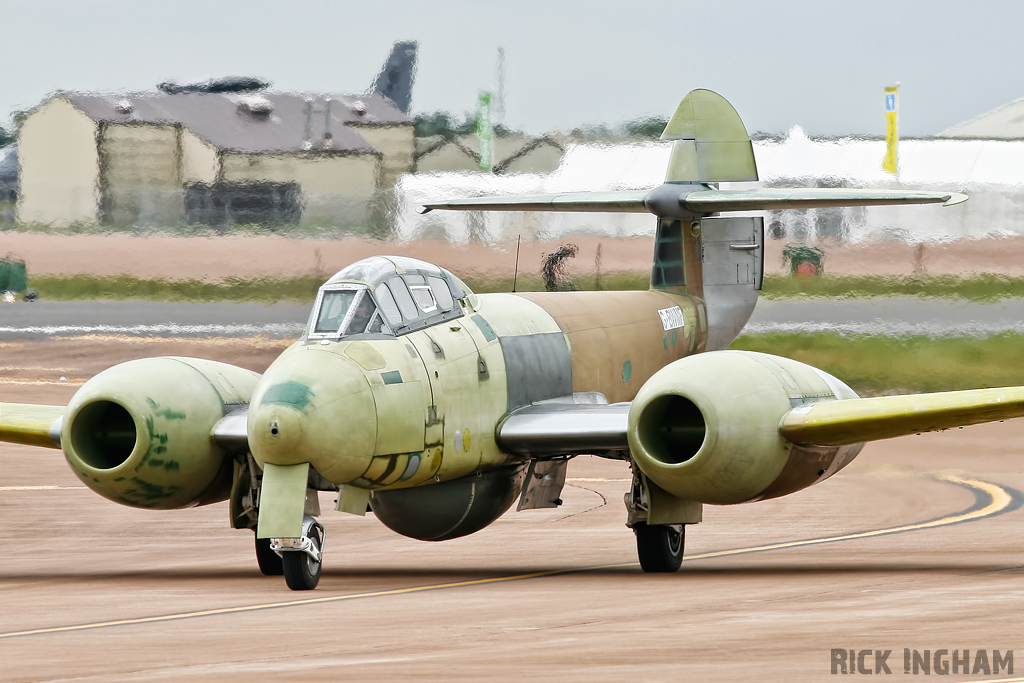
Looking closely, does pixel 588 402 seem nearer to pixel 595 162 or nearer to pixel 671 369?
pixel 671 369

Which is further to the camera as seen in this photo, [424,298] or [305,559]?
[424,298]

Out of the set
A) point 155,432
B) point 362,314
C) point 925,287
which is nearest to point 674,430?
point 362,314

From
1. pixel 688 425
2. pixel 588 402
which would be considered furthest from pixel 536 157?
pixel 688 425

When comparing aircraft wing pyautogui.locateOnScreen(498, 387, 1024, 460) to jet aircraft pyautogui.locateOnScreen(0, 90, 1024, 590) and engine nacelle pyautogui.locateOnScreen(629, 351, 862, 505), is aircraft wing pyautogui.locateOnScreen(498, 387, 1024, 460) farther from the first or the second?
engine nacelle pyautogui.locateOnScreen(629, 351, 862, 505)

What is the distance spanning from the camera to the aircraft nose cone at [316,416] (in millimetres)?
12805

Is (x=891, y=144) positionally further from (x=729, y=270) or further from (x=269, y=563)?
(x=269, y=563)

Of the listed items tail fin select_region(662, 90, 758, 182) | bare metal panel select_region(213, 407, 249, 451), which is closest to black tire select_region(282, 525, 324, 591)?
bare metal panel select_region(213, 407, 249, 451)

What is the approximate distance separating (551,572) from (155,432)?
11.7 ft

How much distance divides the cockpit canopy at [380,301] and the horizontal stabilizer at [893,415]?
311 cm

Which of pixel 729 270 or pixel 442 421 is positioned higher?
pixel 729 270

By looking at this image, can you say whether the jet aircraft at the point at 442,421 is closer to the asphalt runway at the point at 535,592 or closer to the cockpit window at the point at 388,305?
the cockpit window at the point at 388,305

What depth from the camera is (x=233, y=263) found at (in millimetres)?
27781

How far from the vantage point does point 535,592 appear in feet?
44.0

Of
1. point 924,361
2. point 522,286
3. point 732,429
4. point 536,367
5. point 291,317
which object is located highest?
point 522,286
